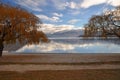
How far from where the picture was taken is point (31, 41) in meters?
20.8

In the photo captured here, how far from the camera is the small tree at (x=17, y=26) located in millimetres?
19547

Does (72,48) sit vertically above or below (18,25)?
below

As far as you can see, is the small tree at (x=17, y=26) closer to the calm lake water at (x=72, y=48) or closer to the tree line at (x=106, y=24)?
the tree line at (x=106, y=24)

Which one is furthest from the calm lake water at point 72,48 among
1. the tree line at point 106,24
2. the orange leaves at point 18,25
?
the orange leaves at point 18,25

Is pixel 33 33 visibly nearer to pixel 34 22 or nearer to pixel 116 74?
pixel 34 22

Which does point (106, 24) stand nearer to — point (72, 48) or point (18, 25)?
point (18, 25)

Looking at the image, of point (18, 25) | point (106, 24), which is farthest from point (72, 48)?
point (18, 25)

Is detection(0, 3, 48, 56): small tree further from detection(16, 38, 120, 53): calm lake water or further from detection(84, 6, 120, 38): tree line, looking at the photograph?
detection(16, 38, 120, 53): calm lake water

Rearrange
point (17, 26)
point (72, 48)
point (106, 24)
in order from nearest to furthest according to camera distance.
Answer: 1. point (17, 26)
2. point (106, 24)
3. point (72, 48)

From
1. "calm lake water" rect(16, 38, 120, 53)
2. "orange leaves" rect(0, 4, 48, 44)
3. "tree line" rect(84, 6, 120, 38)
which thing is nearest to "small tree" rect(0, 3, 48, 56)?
"orange leaves" rect(0, 4, 48, 44)

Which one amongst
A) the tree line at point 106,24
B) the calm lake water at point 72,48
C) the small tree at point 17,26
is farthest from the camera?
the calm lake water at point 72,48

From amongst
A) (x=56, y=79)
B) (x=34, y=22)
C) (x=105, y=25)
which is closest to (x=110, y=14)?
(x=105, y=25)

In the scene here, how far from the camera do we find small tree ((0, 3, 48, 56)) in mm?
19547

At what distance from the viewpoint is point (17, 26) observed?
19781 millimetres
